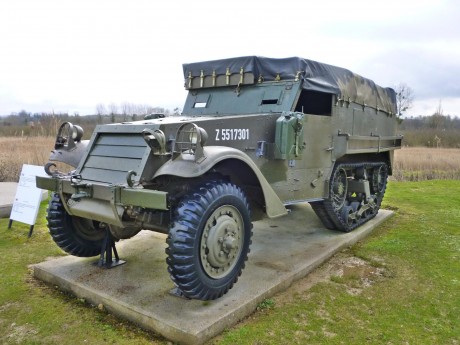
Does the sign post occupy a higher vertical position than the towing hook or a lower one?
→ lower

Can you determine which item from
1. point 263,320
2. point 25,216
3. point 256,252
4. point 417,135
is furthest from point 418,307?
point 417,135

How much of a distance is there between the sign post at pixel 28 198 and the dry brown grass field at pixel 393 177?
409 centimetres

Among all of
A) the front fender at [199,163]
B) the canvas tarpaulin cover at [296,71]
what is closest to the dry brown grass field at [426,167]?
the canvas tarpaulin cover at [296,71]

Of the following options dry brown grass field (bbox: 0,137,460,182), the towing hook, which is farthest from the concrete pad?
dry brown grass field (bbox: 0,137,460,182)

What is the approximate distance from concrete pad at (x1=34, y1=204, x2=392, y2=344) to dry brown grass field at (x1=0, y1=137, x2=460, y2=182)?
5.62 m

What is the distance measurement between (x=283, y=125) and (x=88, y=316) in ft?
8.14

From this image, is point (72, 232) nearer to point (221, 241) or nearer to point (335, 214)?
point (221, 241)

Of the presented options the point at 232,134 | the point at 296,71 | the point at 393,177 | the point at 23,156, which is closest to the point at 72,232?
the point at 232,134

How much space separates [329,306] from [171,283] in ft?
4.66

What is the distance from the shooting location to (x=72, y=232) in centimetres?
429

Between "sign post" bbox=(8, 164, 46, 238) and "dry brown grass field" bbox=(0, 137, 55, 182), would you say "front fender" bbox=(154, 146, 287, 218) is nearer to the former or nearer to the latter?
"sign post" bbox=(8, 164, 46, 238)

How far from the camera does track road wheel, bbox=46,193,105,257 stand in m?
4.18

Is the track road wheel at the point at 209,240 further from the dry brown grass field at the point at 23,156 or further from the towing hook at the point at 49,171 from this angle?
the dry brown grass field at the point at 23,156

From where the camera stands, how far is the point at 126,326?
341 centimetres
